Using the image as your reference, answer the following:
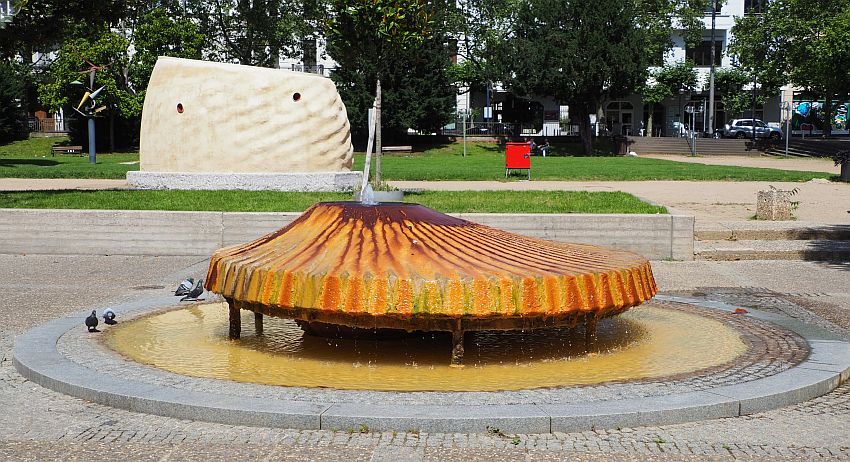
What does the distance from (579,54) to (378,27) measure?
37663mm

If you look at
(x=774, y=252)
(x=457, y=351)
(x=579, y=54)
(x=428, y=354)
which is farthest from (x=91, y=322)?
(x=579, y=54)

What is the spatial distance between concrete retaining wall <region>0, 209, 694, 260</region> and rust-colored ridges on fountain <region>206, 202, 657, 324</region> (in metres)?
5.30

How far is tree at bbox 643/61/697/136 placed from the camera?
6681 cm

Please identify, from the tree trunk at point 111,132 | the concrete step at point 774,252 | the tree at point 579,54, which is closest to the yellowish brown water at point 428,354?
the concrete step at point 774,252

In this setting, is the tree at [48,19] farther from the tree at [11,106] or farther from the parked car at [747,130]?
the parked car at [747,130]

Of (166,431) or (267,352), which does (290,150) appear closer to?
(267,352)

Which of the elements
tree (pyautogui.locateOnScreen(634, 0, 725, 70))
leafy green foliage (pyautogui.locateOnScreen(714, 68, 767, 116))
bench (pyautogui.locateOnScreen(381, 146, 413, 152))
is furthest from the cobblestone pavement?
leafy green foliage (pyautogui.locateOnScreen(714, 68, 767, 116))

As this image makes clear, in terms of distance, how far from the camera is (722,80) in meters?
67.8

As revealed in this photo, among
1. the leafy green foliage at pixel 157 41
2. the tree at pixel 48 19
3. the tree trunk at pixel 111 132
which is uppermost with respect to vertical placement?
the leafy green foliage at pixel 157 41

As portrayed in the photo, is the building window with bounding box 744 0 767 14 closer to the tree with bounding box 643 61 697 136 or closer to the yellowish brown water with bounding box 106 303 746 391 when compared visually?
the tree with bounding box 643 61 697 136

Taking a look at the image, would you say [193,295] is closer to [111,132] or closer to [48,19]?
[48,19]

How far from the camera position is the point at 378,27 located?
714 inches

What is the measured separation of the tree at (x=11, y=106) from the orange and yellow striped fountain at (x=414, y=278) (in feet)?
175

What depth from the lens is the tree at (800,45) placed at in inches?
1932
